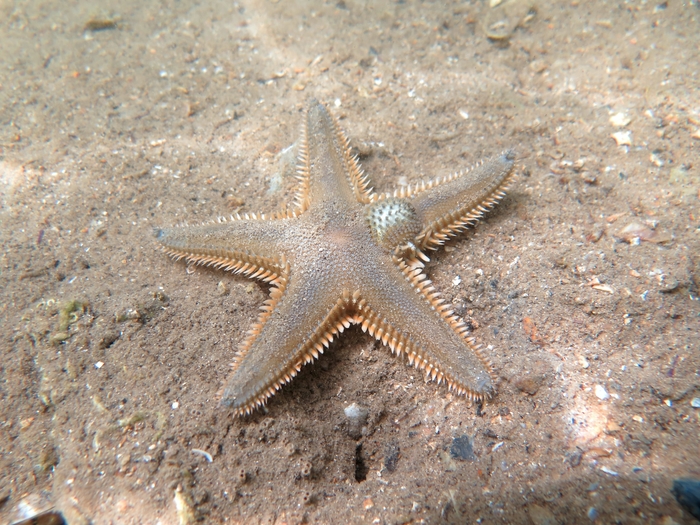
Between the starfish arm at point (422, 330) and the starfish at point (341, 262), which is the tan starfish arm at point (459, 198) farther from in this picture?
the starfish arm at point (422, 330)

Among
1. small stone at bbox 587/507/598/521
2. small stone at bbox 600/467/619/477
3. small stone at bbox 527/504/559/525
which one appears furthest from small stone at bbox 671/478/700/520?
small stone at bbox 527/504/559/525

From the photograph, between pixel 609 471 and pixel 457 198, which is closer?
pixel 609 471

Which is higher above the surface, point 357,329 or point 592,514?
point 357,329

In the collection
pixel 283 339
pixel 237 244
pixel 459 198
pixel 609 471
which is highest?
pixel 237 244

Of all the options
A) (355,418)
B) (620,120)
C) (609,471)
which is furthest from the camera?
(620,120)

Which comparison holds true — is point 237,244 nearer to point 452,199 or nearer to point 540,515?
point 452,199

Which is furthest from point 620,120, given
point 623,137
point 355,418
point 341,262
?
point 355,418

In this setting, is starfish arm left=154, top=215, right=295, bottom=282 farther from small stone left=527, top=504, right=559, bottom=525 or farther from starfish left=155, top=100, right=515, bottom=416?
small stone left=527, top=504, right=559, bottom=525
